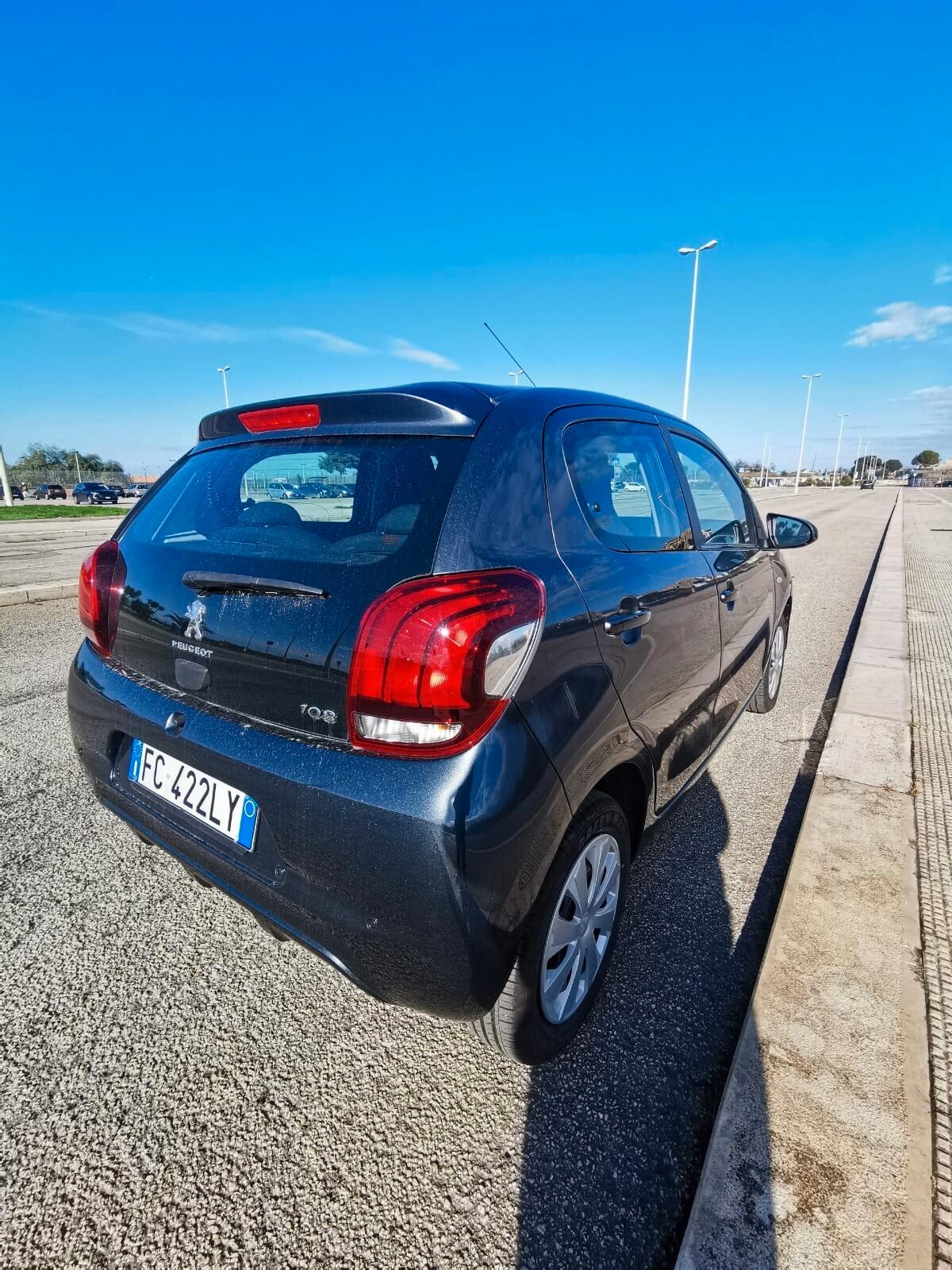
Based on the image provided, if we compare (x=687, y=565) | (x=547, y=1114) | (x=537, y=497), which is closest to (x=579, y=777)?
(x=537, y=497)

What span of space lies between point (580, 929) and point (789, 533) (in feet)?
10.0

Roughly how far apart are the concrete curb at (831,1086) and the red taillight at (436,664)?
1102 mm

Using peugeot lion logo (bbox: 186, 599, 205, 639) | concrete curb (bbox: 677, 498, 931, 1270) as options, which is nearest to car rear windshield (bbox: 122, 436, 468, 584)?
peugeot lion logo (bbox: 186, 599, 205, 639)

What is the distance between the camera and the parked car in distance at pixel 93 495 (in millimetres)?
43344

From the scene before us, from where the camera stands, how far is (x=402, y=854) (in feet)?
4.19

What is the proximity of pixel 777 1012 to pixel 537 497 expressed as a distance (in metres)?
1.56

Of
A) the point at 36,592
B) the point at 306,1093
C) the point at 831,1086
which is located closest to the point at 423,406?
the point at 306,1093

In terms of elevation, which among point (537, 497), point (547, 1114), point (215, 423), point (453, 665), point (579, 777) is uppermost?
point (215, 423)

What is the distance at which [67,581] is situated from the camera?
25.3 feet

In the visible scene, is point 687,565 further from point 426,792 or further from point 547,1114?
point 547,1114

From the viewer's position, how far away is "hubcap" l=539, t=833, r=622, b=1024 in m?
1.61

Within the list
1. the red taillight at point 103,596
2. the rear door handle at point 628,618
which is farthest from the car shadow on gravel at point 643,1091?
the red taillight at point 103,596

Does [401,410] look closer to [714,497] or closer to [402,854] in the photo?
[402,854]

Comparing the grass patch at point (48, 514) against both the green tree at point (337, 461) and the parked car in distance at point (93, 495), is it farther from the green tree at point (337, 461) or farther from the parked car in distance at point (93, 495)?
the green tree at point (337, 461)
